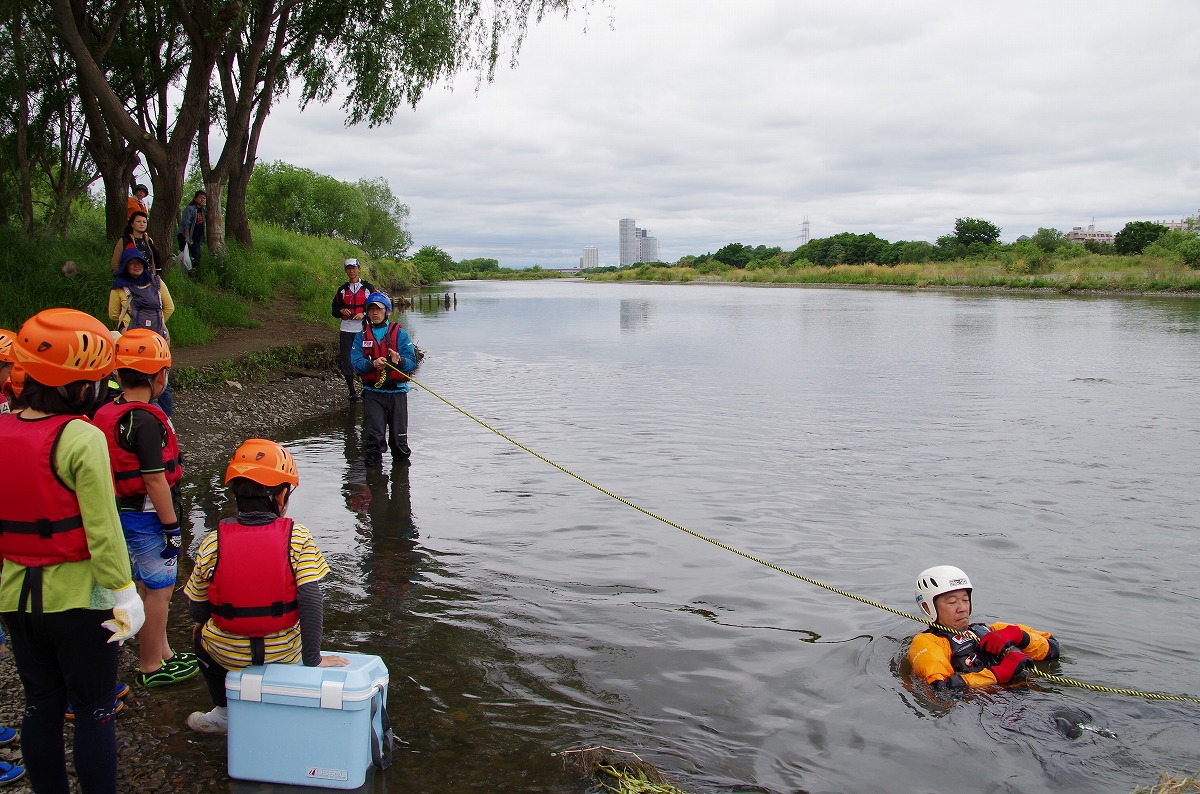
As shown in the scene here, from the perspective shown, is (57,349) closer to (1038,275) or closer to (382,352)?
(382,352)

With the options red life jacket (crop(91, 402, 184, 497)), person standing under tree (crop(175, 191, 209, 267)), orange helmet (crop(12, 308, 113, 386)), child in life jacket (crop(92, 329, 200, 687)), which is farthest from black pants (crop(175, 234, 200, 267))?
orange helmet (crop(12, 308, 113, 386))

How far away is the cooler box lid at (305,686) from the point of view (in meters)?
3.93

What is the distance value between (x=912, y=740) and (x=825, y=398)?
46.6 ft

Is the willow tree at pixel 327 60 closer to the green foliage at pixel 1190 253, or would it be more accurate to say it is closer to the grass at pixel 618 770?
the grass at pixel 618 770

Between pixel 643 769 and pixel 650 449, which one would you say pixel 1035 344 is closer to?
pixel 650 449

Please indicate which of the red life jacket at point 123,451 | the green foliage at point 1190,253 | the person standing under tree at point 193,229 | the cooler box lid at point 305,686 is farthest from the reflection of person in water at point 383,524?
the green foliage at point 1190,253

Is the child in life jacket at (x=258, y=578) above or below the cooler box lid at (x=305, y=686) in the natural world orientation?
above

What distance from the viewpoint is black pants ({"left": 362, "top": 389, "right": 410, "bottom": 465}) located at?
34.0ft

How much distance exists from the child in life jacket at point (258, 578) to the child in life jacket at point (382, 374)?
5.85m

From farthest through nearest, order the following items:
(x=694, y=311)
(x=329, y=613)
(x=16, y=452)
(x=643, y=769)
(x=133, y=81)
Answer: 1. (x=694, y=311)
2. (x=133, y=81)
3. (x=329, y=613)
4. (x=643, y=769)
5. (x=16, y=452)

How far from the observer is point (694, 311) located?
5356cm

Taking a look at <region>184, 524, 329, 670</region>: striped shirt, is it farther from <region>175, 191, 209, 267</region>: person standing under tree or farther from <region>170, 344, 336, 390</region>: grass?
<region>175, 191, 209, 267</region>: person standing under tree

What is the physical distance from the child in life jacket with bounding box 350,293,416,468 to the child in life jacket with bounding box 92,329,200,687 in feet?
15.9

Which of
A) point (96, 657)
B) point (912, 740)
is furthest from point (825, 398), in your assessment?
point (96, 657)
